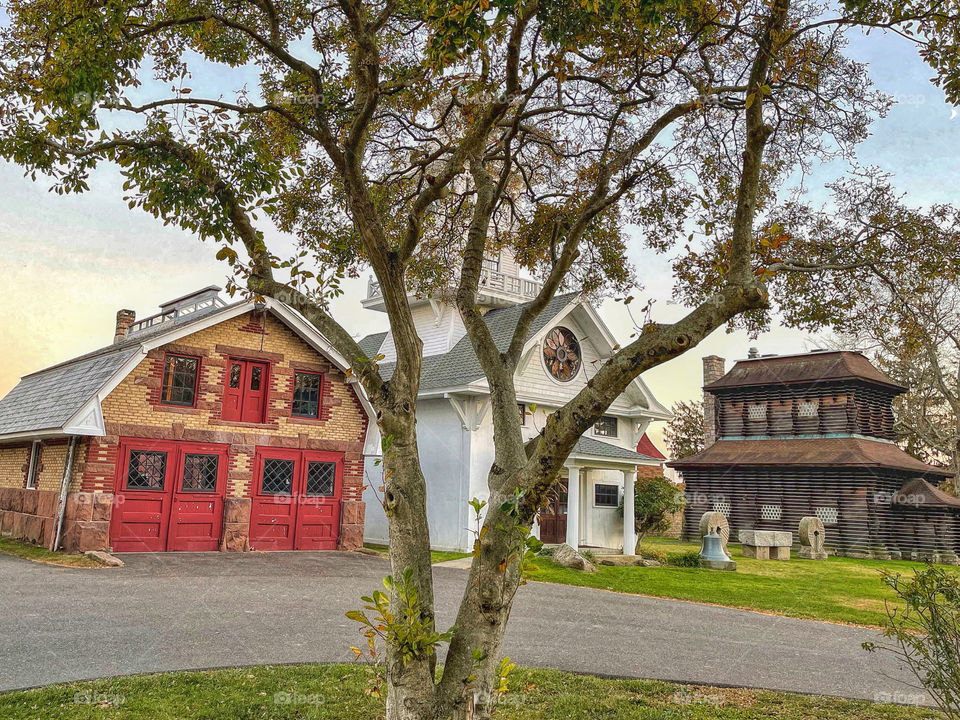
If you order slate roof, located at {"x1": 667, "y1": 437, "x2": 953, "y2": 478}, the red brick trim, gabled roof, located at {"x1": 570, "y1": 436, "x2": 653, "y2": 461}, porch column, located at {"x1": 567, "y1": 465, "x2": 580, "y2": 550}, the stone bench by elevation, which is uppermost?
the red brick trim

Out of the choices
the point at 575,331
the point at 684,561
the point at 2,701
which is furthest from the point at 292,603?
the point at 575,331

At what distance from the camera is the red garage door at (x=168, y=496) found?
17094 millimetres

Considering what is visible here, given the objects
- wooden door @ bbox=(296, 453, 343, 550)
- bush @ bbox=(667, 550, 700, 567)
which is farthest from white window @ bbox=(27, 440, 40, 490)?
bush @ bbox=(667, 550, 700, 567)

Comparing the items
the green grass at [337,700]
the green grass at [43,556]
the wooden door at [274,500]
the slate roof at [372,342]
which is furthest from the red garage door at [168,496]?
the green grass at [337,700]

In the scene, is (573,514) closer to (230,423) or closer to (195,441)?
(230,423)

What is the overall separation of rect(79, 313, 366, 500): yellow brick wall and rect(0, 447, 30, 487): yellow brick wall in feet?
14.2

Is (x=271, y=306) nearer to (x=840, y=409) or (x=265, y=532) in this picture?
(x=265, y=532)

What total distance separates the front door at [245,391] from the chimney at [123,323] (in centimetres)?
689

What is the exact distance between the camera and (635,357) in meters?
4.85

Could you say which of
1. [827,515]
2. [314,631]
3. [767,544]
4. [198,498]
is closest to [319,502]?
[198,498]

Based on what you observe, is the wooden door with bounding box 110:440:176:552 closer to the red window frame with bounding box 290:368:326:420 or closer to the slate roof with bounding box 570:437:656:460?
the red window frame with bounding box 290:368:326:420

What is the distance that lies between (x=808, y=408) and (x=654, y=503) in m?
11.2

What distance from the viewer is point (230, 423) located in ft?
61.9

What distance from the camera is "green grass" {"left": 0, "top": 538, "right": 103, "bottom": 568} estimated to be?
48.9 feet
